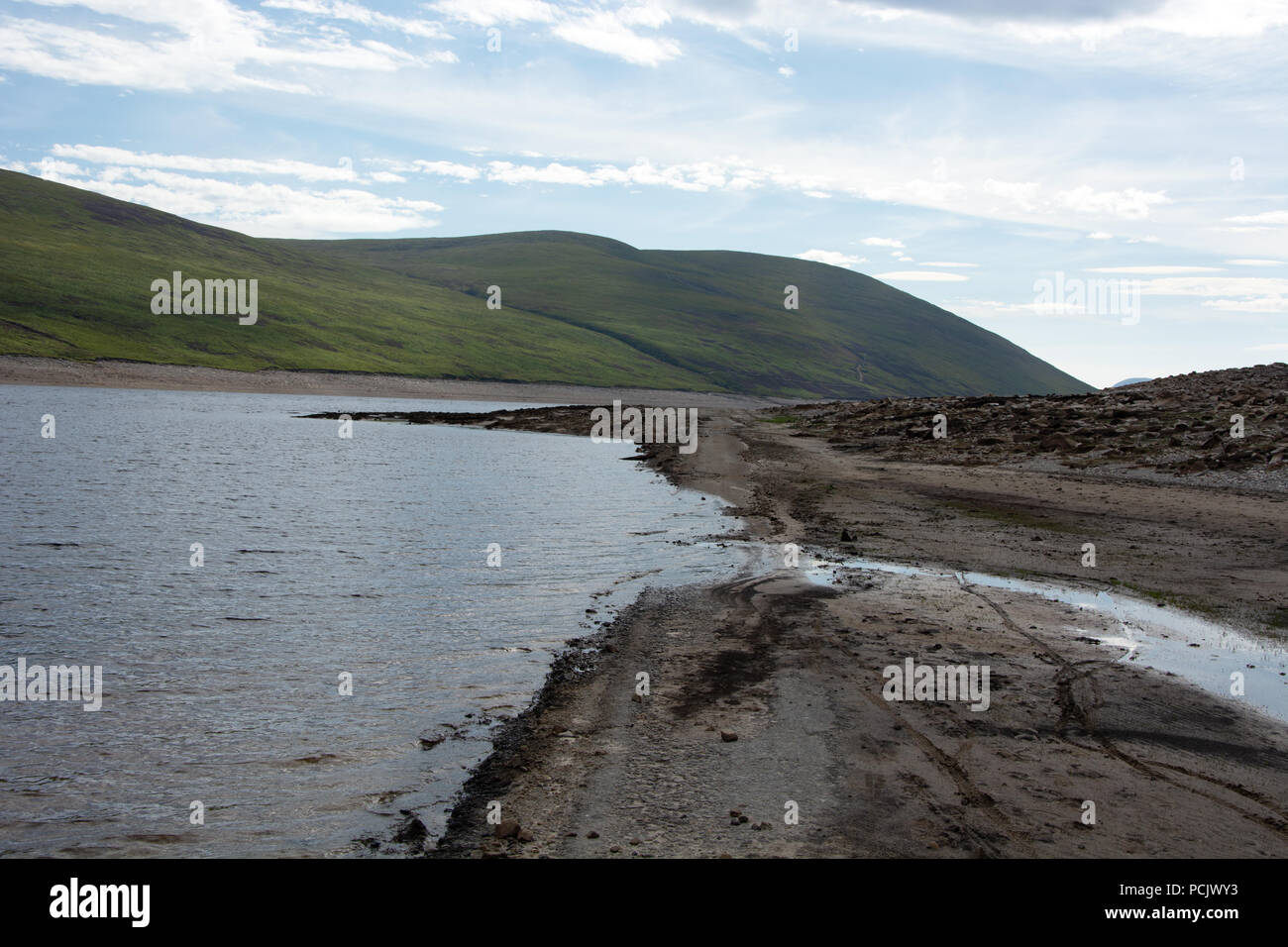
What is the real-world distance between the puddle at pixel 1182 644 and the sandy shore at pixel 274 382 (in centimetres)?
13178

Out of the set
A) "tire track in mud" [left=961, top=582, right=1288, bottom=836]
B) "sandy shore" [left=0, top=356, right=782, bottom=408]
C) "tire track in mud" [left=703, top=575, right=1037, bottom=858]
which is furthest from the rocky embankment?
"sandy shore" [left=0, top=356, right=782, bottom=408]

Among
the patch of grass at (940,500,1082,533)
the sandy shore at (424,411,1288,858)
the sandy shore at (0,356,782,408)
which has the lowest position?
the sandy shore at (424,411,1288,858)

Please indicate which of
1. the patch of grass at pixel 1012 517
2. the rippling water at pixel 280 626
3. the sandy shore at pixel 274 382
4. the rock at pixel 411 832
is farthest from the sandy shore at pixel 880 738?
the sandy shore at pixel 274 382

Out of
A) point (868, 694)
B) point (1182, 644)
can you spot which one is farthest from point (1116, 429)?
point (868, 694)

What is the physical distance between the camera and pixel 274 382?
15425 cm

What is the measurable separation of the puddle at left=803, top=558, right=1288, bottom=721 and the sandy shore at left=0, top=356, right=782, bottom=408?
13178cm

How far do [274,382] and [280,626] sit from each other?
149 m

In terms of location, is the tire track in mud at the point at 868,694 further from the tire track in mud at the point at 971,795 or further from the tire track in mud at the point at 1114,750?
the tire track in mud at the point at 1114,750

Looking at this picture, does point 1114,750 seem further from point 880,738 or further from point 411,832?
point 411,832

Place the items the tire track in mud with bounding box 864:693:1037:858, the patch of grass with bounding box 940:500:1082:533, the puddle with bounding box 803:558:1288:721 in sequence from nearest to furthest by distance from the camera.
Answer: the tire track in mud with bounding box 864:693:1037:858 < the puddle with bounding box 803:558:1288:721 < the patch of grass with bounding box 940:500:1082:533

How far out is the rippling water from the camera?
9891mm

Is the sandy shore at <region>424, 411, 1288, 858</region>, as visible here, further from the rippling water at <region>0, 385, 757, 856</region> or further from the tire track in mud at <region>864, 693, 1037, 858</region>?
the rippling water at <region>0, 385, 757, 856</region>
